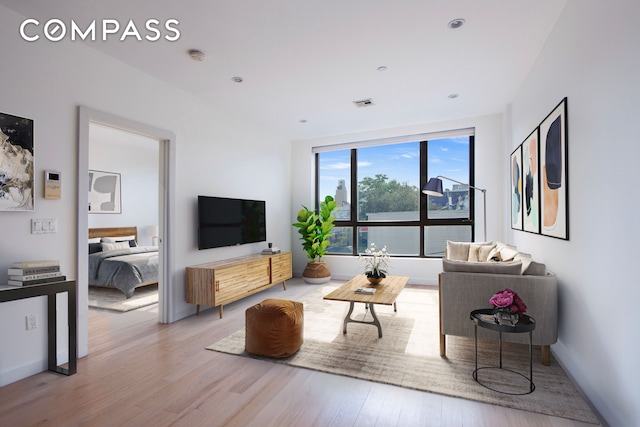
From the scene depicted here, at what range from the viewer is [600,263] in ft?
6.41

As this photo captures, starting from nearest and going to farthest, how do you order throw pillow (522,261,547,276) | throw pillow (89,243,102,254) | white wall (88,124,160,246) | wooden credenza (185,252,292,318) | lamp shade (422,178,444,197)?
throw pillow (522,261,547,276) < wooden credenza (185,252,292,318) < lamp shade (422,178,444,197) < throw pillow (89,243,102,254) < white wall (88,124,160,246)

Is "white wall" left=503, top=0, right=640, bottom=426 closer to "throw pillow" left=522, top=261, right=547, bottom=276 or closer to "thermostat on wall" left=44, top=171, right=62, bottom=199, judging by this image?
"throw pillow" left=522, top=261, right=547, bottom=276

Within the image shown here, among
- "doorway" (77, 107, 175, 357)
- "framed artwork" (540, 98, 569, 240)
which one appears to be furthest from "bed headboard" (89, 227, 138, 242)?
"framed artwork" (540, 98, 569, 240)

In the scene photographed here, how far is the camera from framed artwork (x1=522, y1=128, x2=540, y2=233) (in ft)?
10.3

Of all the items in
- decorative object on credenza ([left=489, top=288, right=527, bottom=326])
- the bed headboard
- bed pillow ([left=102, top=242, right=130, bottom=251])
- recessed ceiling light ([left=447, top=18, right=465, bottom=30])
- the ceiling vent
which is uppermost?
recessed ceiling light ([left=447, top=18, right=465, bottom=30])

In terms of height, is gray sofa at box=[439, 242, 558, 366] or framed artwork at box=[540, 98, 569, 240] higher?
framed artwork at box=[540, 98, 569, 240]

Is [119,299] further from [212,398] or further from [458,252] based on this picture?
[458,252]

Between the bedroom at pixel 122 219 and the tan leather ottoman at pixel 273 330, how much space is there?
2417 mm

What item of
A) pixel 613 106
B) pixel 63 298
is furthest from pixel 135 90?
pixel 613 106

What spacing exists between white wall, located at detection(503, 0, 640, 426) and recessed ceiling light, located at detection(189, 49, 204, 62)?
2.97 m

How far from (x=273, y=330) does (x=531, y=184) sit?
2827 mm

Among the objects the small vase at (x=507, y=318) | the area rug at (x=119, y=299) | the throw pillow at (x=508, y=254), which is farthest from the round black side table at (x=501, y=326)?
the area rug at (x=119, y=299)

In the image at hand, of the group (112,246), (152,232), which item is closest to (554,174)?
(112,246)

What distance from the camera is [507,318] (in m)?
2.21
